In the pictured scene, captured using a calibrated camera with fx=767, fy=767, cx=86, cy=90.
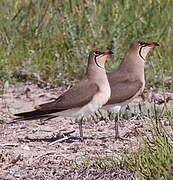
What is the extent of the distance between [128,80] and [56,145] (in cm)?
135

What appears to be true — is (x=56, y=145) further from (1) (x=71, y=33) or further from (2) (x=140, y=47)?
(1) (x=71, y=33)

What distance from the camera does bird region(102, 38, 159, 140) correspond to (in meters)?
7.57

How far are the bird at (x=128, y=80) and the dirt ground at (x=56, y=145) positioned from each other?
22 cm

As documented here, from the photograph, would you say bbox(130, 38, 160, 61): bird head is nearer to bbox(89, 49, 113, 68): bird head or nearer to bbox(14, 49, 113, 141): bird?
bbox(89, 49, 113, 68): bird head

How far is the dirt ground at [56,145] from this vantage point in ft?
18.7

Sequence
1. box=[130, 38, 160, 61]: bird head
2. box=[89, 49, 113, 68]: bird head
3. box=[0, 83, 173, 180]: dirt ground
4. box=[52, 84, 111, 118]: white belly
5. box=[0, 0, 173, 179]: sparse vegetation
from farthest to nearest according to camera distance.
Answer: box=[0, 0, 173, 179]: sparse vegetation → box=[130, 38, 160, 61]: bird head → box=[89, 49, 113, 68]: bird head → box=[52, 84, 111, 118]: white belly → box=[0, 83, 173, 180]: dirt ground

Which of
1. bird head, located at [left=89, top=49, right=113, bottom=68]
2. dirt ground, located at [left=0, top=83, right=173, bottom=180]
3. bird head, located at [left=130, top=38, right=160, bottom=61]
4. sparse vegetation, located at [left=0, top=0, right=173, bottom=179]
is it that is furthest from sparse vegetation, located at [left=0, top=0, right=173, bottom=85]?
bird head, located at [left=89, top=49, right=113, bottom=68]

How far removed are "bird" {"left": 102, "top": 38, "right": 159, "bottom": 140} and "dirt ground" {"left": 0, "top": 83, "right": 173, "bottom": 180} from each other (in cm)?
22

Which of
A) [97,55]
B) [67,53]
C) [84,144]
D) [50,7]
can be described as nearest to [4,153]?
[84,144]

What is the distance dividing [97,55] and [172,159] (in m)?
2.42

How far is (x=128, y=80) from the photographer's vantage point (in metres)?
7.83

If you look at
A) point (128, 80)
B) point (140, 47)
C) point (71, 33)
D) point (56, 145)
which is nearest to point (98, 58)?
point (128, 80)

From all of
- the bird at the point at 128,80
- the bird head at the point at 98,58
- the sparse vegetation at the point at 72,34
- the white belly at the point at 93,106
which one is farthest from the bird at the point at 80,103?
the sparse vegetation at the point at 72,34

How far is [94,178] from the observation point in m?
5.47
